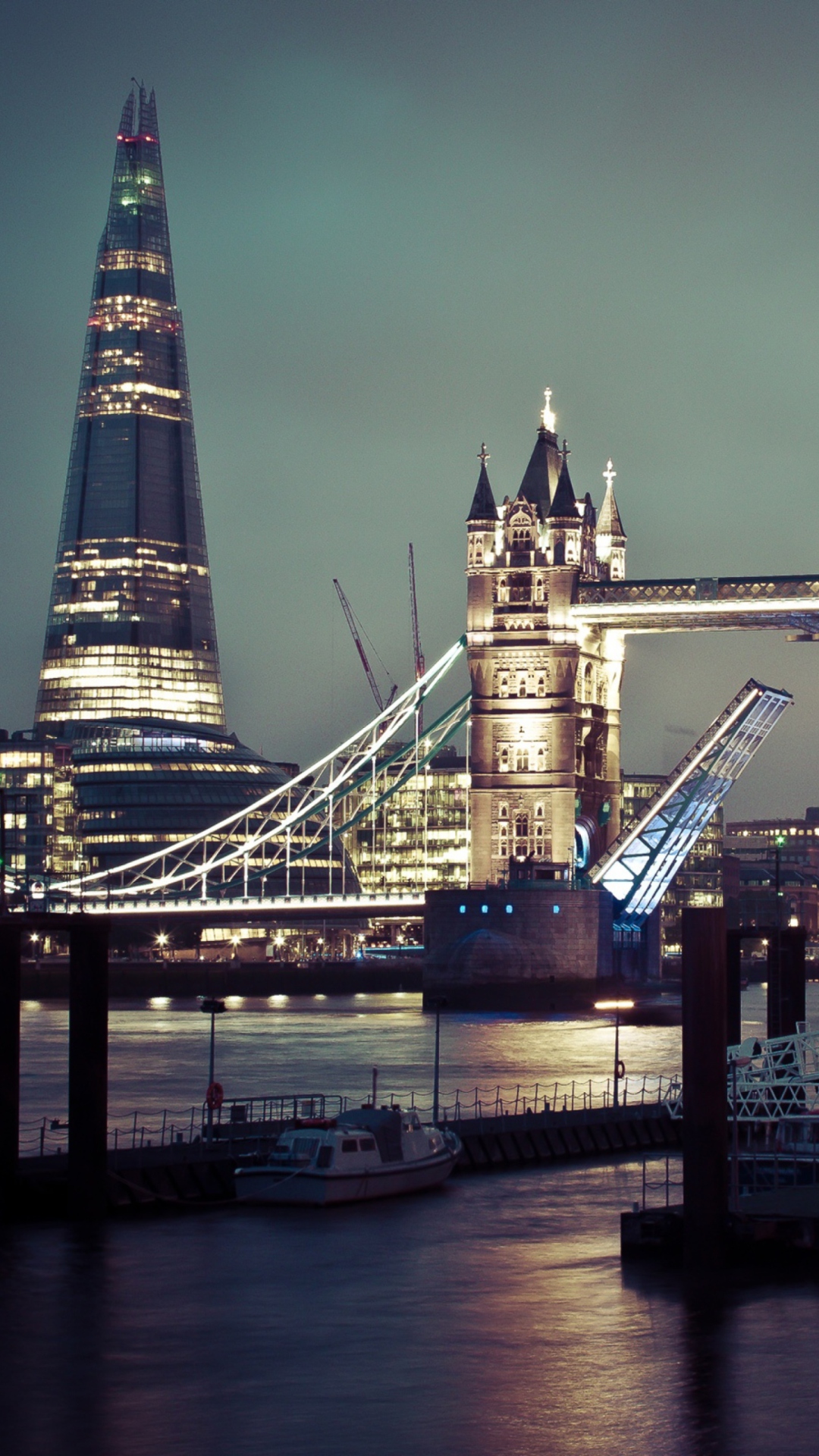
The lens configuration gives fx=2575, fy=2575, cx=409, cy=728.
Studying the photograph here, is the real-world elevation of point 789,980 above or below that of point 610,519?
below

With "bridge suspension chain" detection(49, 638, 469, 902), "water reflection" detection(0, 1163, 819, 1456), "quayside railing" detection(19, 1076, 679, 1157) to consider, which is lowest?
"water reflection" detection(0, 1163, 819, 1456)

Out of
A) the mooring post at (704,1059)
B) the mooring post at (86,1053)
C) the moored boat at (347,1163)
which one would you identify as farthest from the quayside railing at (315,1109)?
the mooring post at (704,1059)

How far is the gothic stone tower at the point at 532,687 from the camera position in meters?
110

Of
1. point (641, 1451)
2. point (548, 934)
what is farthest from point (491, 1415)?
point (548, 934)

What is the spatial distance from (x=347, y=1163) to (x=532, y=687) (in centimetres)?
6901

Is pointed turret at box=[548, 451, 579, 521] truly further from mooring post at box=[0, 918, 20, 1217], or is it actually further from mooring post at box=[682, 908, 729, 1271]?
mooring post at box=[682, 908, 729, 1271]

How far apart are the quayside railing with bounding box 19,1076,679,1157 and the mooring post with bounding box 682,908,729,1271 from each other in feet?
40.2

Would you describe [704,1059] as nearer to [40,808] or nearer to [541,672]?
[541,672]

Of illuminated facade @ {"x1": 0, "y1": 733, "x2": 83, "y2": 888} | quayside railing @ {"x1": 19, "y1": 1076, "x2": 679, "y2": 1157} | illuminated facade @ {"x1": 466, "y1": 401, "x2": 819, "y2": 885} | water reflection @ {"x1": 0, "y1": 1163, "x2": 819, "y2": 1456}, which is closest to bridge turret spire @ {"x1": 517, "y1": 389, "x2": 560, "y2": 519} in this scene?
illuminated facade @ {"x1": 466, "y1": 401, "x2": 819, "y2": 885}

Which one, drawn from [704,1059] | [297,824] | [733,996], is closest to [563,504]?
[297,824]

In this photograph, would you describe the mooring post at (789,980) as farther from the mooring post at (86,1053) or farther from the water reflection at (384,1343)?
the mooring post at (86,1053)

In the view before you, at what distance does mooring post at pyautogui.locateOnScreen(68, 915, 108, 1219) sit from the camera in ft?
123

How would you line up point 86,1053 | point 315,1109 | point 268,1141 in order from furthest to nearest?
point 315,1109
point 268,1141
point 86,1053

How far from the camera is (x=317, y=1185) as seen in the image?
41.3 meters
